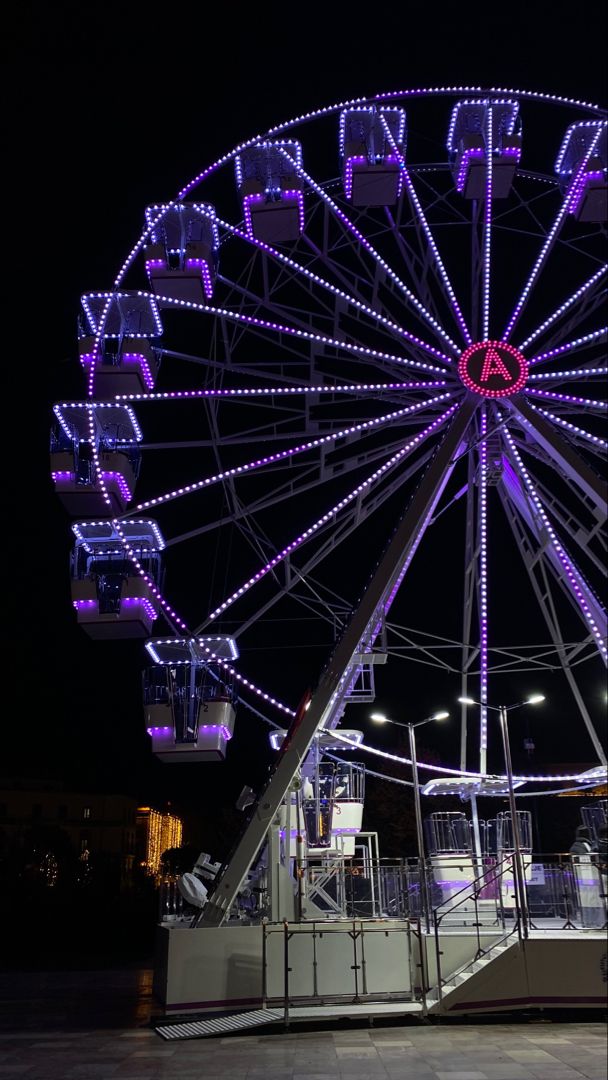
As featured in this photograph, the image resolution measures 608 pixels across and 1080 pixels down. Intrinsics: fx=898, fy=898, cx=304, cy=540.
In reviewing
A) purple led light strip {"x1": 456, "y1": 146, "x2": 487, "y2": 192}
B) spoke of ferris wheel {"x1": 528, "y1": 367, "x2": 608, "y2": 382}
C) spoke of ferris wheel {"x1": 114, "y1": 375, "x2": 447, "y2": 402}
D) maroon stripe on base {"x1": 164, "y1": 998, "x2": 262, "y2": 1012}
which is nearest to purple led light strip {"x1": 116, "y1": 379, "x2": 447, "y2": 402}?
spoke of ferris wheel {"x1": 114, "y1": 375, "x2": 447, "y2": 402}

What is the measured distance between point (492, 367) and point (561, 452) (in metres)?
2.49

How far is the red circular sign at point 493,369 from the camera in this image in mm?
14938

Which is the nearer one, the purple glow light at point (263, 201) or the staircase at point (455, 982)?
the staircase at point (455, 982)

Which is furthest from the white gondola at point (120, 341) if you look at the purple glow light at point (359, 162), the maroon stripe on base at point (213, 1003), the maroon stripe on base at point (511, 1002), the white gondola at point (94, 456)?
the maroon stripe on base at point (511, 1002)

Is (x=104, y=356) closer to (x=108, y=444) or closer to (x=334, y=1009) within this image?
(x=108, y=444)

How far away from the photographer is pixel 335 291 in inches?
632

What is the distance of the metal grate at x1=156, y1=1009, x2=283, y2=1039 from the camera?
11086 mm


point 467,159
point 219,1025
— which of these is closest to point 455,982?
point 219,1025

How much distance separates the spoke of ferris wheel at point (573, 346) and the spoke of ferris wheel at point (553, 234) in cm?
78

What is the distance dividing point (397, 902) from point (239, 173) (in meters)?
13.4

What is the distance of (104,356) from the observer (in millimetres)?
16344

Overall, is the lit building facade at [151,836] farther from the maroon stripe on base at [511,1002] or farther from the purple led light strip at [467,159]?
the maroon stripe on base at [511,1002]

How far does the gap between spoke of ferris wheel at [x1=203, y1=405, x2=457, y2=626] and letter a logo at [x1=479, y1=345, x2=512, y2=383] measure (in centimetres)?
82

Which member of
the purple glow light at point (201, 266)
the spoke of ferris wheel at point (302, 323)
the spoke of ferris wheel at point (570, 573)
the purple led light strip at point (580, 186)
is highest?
the purple led light strip at point (580, 186)
